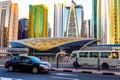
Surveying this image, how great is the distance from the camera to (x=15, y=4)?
187750 mm

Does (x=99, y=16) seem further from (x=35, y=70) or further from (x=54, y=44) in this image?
(x=35, y=70)

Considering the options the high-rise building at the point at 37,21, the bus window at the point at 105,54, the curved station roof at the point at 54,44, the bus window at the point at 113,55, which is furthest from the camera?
the high-rise building at the point at 37,21

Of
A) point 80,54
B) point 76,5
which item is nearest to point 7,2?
point 76,5

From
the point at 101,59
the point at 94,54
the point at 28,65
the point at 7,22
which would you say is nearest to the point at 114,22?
the point at 7,22

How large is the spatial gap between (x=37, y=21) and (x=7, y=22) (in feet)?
75.1

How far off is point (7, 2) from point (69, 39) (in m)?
88.1

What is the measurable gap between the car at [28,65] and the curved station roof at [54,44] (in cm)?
8772

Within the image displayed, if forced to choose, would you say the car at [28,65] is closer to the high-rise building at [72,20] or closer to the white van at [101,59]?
the white van at [101,59]

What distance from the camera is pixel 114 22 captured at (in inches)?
5743

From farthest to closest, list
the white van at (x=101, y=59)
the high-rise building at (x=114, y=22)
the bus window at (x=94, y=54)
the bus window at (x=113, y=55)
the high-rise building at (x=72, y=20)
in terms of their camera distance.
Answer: the high-rise building at (x=72, y=20)
the high-rise building at (x=114, y=22)
the bus window at (x=94, y=54)
the bus window at (x=113, y=55)
the white van at (x=101, y=59)

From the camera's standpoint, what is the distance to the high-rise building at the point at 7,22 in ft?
562

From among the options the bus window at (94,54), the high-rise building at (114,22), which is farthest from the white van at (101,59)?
the high-rise building at (114,22)

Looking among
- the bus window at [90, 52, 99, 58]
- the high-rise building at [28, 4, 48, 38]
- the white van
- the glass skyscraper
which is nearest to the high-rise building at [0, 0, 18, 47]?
the high-rise building at [28, 4, 48, 38]

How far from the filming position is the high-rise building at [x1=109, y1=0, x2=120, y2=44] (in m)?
144
